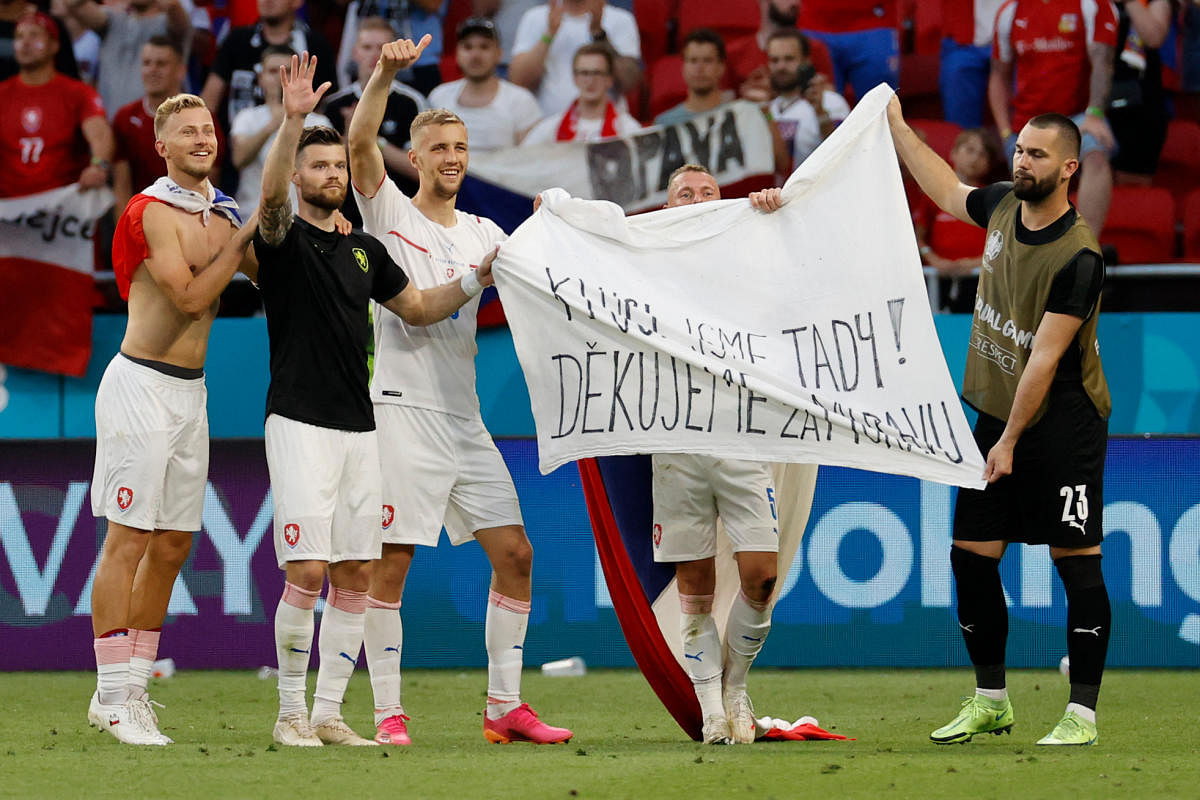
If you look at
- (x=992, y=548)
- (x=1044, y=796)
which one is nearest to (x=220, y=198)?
(x=992, y=548)

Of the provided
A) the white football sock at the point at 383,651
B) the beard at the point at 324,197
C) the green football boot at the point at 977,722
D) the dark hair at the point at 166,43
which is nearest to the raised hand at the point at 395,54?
the beard at the point at 324,197

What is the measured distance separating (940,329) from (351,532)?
4.93 metres

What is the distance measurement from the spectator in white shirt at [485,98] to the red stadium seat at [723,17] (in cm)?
161

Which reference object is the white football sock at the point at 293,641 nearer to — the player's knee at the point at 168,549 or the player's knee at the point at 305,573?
the player's knee at the point at 305,573

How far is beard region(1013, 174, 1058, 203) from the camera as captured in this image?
232 inches

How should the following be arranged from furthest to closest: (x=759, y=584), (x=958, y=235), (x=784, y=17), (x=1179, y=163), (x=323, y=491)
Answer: (x=1179, y=163) → (x=784, y=17) → (x=958, y=235) → (x=759, y=584) → (x=323, y=491)

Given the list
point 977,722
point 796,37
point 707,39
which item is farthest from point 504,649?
point 796,37

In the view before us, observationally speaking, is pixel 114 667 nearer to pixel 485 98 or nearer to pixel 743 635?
pixel 743 635

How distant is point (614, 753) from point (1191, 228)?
6963 millimetres

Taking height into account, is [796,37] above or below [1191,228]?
above

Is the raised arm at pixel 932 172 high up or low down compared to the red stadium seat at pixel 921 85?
down

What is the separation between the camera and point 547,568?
8.96 m

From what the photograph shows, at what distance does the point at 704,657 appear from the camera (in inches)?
242

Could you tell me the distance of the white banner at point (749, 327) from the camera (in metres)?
5.92
